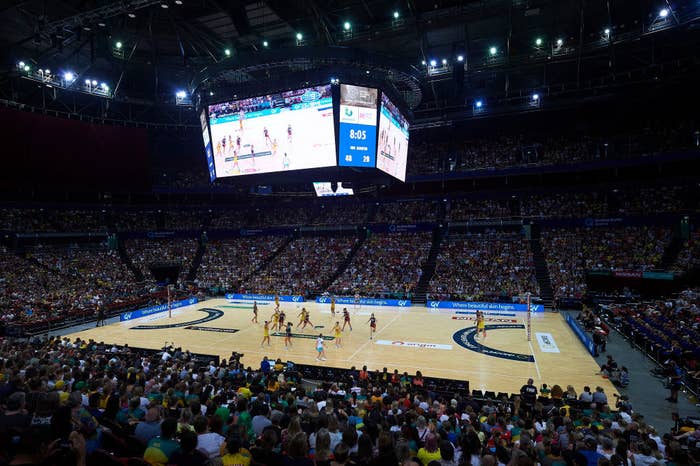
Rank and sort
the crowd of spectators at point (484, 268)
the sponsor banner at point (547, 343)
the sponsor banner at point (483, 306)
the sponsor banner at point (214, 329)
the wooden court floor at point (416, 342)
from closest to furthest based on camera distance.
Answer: the wooden court floor at point (416, 342)
the sponsor banner at point (547, 343)
the sponsor banner at point (214, 329)
the sponsor banner at point (483, 306)
the crowd of spectators at point (484, 268)

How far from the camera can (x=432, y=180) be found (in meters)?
47.1

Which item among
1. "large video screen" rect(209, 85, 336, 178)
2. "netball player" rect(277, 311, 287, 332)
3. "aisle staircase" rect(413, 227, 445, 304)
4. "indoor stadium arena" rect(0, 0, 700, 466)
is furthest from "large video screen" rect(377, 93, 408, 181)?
"aisle staircase" rect(413, 227, 445, 304)

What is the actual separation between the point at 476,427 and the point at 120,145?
4555cm

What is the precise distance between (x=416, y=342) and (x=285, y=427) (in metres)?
17.4

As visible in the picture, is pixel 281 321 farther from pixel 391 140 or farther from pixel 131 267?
pixel 131 267

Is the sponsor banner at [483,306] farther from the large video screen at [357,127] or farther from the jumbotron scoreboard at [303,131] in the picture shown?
the large video screen at [357,127]

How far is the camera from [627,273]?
109 ft

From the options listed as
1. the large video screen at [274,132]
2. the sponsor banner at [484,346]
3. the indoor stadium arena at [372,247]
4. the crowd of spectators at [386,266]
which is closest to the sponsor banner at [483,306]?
the indoor stadium arena at [372,247]

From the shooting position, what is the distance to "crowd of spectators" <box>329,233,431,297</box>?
4047 centimetres

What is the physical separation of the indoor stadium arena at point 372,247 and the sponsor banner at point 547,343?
0.33 m

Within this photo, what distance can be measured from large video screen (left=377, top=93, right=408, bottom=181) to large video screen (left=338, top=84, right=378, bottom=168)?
0.54m

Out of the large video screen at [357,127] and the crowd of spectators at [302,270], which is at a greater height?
the large video screen at [357,127]

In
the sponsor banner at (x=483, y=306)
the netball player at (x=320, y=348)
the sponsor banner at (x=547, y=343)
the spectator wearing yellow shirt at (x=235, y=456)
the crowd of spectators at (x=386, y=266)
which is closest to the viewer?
the spectator wearing yellow shirt at (x=235, y=456)

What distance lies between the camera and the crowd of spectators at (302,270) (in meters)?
43.7
